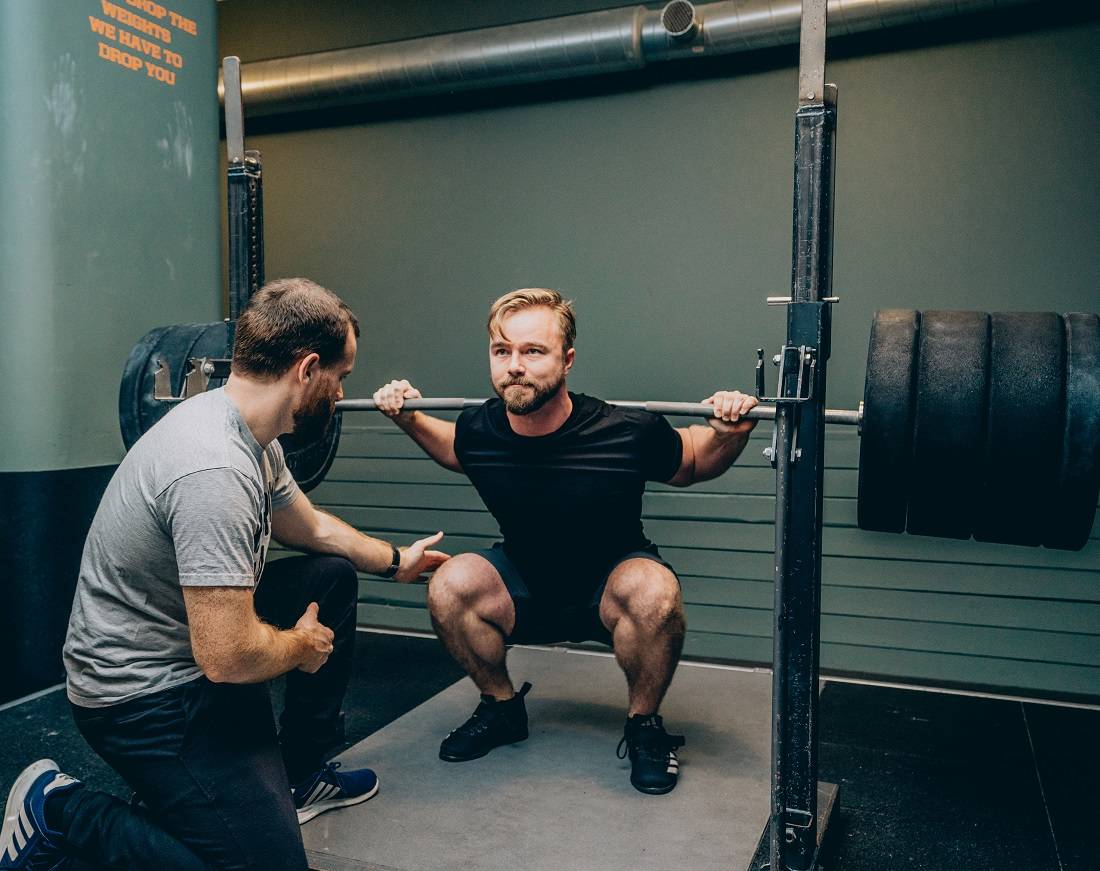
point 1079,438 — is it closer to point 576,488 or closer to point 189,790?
point 576,488

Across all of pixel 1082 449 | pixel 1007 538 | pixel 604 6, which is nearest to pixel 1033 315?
pixel 1082 449

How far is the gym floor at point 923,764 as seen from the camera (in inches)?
79.0

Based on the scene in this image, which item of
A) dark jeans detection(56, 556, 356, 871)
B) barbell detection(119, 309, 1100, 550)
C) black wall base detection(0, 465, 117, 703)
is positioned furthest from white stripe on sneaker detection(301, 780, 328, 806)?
black wall base detection(0, 465, 117, 703)

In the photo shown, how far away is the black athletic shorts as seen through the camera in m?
2.32

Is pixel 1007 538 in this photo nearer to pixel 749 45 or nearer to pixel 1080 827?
pixel 1080 827

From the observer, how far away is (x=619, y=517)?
7.74 feet

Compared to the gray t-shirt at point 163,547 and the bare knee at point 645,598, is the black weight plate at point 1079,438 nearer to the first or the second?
the bare knee at point 645,598

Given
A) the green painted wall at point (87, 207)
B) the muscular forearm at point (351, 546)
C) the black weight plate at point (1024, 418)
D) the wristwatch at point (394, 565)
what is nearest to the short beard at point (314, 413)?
Answer: the muscular forearm at point (351, 546)

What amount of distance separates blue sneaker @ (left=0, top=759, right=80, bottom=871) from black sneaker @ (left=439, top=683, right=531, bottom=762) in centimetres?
90

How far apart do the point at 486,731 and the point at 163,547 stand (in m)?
1.08

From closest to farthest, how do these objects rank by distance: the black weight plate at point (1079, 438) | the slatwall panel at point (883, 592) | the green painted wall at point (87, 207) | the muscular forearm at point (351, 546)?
the black weight plate at point (1079, 438) < the muscular forearm at point (351, 546) < the green painted wall at point (87, 207) < the slatwall panel at point (883, 592)

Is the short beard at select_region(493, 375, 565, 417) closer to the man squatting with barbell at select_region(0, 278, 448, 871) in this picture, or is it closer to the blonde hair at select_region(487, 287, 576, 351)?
the blonde hair at select_region(487, 287, 576, 351)

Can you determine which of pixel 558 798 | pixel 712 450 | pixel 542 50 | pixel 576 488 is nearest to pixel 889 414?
pixel 712 450

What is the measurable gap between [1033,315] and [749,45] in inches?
65.0
